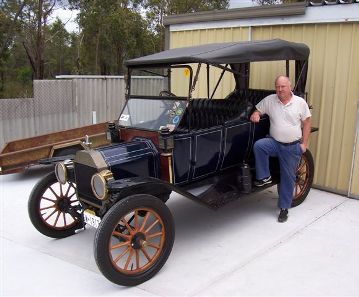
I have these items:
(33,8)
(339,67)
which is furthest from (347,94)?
(33,8)

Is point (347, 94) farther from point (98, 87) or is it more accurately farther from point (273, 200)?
point (98, 87)

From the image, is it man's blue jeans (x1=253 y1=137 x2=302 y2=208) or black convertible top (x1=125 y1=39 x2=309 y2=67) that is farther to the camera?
man's blue jeans (x1=253 y1=137 x2=302 y2=208)

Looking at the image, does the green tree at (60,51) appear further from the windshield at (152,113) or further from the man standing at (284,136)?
the man standing at (284,136)

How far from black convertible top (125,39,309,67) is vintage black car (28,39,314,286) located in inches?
0.4

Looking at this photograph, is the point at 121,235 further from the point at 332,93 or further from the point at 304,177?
the point at 332,93

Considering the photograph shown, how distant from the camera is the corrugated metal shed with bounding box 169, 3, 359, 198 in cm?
532

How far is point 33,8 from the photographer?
56.2 ft

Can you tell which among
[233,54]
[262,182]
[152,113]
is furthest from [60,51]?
[233,54]

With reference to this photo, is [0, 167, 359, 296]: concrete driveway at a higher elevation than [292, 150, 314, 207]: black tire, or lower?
lower

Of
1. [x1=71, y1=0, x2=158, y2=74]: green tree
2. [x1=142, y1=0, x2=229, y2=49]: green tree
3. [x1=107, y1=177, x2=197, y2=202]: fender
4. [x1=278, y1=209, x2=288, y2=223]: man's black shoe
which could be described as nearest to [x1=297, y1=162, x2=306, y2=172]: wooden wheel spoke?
[x1=278, y1=209, x2=288, y2=223]: man's black shoe

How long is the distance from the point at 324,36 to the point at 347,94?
2.81 feet

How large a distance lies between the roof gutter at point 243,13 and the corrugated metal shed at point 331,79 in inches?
3.4

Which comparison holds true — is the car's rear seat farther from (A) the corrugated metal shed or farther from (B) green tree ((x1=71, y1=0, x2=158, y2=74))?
(B) green tree ((x1=71, y1=0, x2=158, y2=74))

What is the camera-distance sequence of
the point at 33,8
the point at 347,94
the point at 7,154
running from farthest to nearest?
the point at 33,8, the point at 7,154, the point at 347,94
